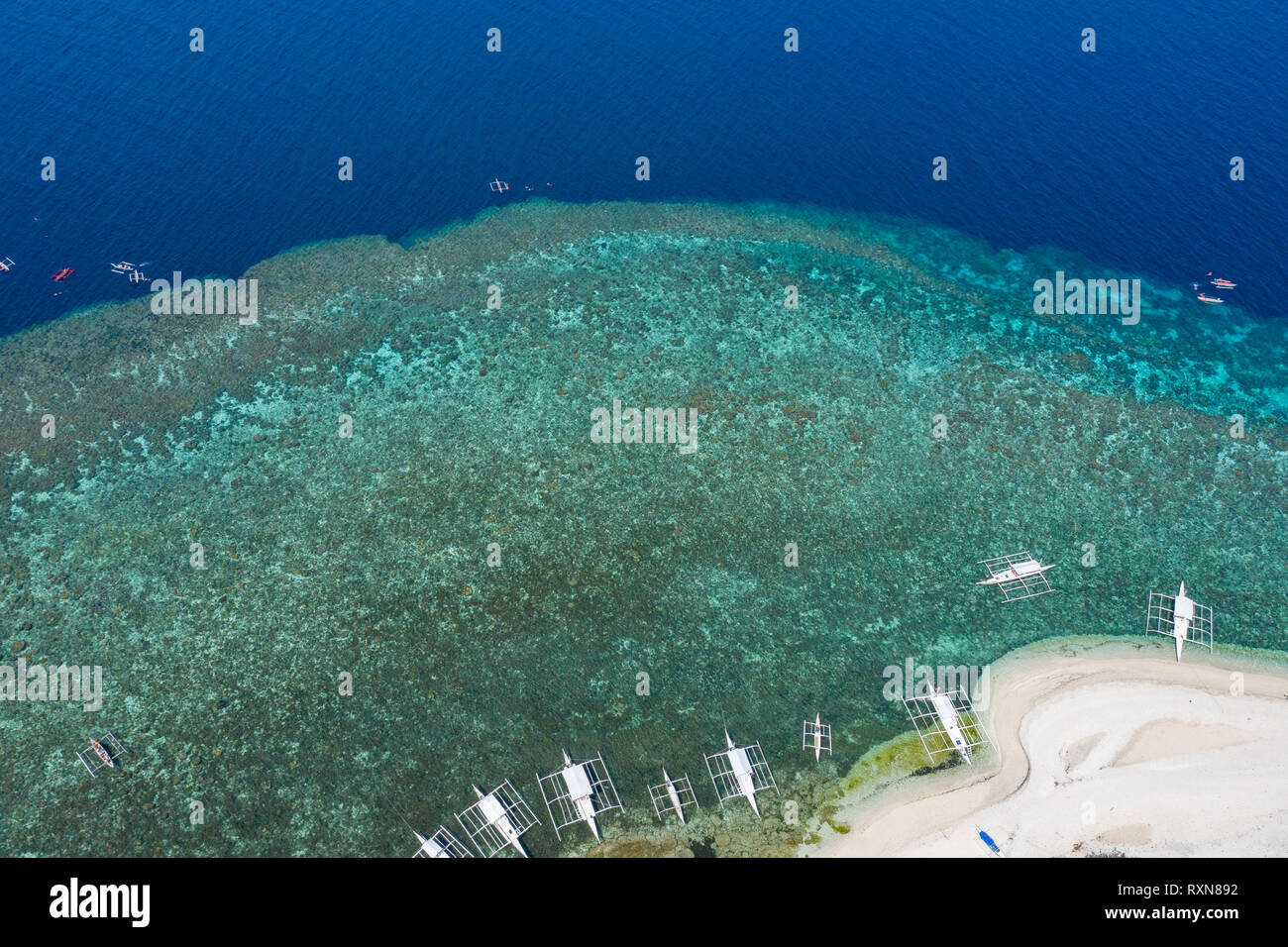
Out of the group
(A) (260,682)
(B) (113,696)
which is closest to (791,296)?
(A) (260,682)

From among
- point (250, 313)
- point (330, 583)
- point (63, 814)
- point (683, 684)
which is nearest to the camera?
point (63, 814)

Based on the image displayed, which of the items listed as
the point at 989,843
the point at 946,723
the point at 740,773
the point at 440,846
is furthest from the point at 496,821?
the point at 946,723

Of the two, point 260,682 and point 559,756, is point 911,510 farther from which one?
point 260,682

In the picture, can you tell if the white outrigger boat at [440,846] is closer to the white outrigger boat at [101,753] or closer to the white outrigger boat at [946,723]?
the white outrigger boat at [101,753]

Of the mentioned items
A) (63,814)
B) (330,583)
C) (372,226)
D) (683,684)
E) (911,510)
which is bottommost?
(63,814)

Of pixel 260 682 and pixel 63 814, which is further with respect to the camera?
pixel 260 682

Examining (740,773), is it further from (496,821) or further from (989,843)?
(496,821)
